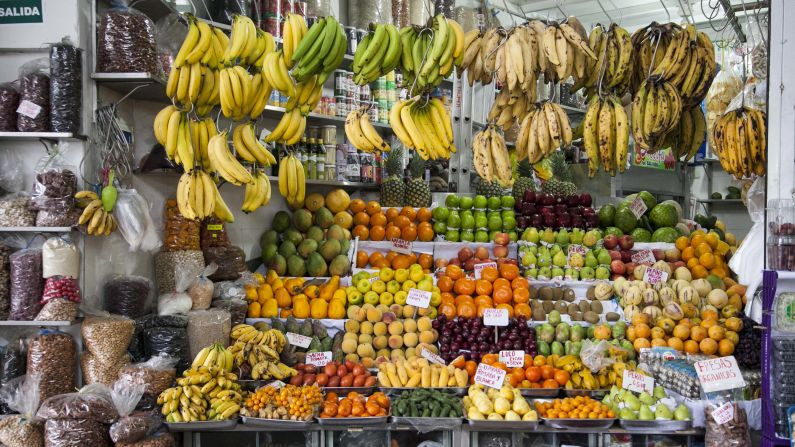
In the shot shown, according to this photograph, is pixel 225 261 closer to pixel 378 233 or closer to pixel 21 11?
pixel 378 233

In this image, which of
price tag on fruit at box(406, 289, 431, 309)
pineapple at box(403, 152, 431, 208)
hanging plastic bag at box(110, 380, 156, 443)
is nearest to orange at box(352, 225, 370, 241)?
pineapple at box(403, 152, 431, 208)

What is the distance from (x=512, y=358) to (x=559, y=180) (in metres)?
3.21

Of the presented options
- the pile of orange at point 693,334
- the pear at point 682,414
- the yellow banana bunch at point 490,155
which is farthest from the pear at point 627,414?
the yellow banana bunch at point 490,155

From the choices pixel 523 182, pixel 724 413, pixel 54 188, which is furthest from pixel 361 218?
pixel 724 413

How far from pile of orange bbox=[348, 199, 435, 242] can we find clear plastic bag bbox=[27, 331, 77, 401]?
87.4 inches

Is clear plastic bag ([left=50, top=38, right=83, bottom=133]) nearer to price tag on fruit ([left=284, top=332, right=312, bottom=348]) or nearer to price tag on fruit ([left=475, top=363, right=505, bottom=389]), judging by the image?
price tag on fruit ([left=284, top=332, right=312, bottom=348])

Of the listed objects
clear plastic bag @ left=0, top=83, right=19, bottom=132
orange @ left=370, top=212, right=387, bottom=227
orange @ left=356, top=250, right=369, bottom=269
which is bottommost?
orange @ left=356, top=250, right=369, bottom=269

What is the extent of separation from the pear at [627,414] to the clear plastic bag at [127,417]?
2.28 m

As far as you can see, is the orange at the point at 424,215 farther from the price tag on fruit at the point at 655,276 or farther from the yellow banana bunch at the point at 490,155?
the yellow banana bunch at the point at 490,155

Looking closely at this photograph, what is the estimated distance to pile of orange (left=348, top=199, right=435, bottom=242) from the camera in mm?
4762

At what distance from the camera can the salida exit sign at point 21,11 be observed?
3.31 m

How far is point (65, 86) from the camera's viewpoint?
3176 mm

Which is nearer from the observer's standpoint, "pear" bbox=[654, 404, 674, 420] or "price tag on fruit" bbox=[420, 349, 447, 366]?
"pear" bbox=[654, 404, 674, 420]

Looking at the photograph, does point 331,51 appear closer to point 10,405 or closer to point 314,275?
point 314,275
